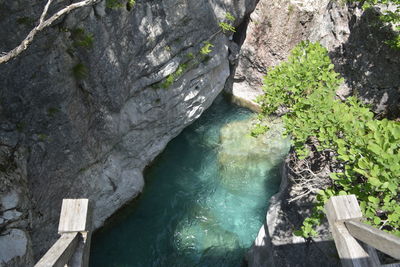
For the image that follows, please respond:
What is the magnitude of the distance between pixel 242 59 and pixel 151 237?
37.5 ft

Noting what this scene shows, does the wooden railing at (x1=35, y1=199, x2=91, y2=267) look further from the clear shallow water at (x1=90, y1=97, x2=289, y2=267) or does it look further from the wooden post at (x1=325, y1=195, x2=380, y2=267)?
the clear shallow water at (x1=90, y1=97, x2=289, y2=267)

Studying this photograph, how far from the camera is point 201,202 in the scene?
11906mm

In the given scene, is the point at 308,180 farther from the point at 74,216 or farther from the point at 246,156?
the point at 246,156

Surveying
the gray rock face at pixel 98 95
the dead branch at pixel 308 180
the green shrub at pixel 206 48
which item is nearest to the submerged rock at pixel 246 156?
the gray rock face at pixel 98 95

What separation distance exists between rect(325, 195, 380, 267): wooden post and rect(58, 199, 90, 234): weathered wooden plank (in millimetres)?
3176

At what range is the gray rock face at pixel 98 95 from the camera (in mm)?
6633

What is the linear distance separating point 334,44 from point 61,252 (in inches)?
500

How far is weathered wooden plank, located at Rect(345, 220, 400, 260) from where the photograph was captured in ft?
8.81

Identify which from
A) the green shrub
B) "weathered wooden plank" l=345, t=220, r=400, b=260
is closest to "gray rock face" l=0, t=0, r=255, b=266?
the green shrub

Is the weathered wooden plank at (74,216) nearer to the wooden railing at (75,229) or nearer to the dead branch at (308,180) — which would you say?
the wooden railing at (75,229)

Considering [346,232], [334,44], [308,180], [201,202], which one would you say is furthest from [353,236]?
[334,44]

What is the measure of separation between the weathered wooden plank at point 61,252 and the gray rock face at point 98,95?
3671 millimetres

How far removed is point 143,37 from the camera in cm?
950

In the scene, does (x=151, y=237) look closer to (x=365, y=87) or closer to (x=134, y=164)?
(x=134, y=164)
